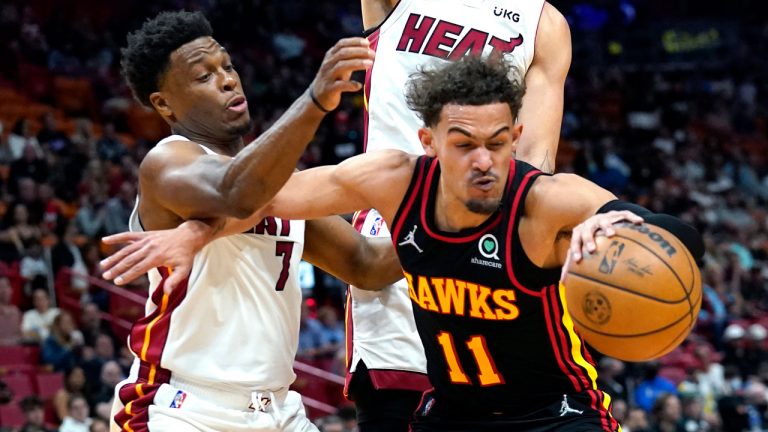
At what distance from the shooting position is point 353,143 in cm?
1744

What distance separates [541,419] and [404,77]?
165 centimetres

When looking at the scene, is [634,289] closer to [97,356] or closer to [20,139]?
[97,356]

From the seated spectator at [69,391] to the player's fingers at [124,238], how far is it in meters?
7.11

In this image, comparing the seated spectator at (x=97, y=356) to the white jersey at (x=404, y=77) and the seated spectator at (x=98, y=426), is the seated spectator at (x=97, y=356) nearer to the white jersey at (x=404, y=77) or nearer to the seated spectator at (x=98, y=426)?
the seated spectator at (x=98, y=426)

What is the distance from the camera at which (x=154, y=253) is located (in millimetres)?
4086

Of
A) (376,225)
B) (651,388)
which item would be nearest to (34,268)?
(651,388)

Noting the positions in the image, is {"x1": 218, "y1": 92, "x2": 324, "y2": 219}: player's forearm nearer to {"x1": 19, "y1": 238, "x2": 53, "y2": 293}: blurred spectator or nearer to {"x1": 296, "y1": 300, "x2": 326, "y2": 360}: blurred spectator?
{"x1": 19, "y1": 238, "x2": 53, "y2": 293}: blurred spectator

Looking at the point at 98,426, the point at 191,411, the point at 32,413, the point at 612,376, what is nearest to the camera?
the point at 191,411

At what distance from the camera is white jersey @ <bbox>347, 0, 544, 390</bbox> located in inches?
196

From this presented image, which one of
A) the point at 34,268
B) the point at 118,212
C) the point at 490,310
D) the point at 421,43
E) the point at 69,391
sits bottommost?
the point at 69,391

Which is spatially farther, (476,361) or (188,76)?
(188,76)

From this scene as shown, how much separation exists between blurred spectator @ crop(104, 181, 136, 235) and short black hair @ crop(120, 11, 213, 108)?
29.8 feet

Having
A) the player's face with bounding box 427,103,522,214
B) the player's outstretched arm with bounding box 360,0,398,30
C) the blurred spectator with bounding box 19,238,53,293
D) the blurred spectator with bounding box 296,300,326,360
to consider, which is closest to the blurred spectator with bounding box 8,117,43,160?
the blurred spectator with bounding box 19,238,53,293

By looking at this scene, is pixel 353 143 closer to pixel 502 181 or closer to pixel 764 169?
pixel 764 169
